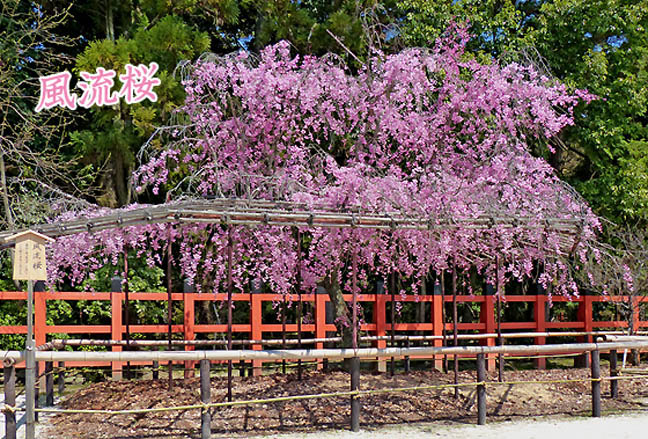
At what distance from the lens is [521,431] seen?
6.47 metres

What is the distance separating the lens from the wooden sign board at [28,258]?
5418mm

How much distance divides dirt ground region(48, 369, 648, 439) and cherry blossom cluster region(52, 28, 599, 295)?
4.19 feet

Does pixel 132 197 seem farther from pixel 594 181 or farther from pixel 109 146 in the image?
pixel 594 181

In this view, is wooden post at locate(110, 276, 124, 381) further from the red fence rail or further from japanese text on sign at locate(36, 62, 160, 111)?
japanese text on sign at locate(36, 62, 160, 111)

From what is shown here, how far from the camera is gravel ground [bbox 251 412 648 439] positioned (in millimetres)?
6180

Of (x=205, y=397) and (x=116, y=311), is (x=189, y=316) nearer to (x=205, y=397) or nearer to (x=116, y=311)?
(x=116, y=311)

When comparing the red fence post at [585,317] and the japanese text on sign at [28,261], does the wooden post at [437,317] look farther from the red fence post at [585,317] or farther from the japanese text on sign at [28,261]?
the japanese text on sign at [28,261]

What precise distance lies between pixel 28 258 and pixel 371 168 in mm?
3751

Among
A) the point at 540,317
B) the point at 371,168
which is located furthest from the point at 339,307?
the point at 540,317

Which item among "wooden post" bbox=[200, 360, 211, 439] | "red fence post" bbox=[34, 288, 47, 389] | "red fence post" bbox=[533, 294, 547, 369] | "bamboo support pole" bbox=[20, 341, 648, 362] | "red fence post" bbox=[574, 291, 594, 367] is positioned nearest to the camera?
"bamboo support pole" bbox=[20, 341, 648, 362]

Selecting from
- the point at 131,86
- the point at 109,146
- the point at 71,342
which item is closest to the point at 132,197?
the point at 109,146

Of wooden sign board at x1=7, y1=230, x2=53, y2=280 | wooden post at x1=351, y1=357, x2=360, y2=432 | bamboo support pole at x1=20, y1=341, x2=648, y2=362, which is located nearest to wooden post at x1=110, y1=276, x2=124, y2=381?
bamboo support pole at x1=20, y1=341, x2=648, y2=362

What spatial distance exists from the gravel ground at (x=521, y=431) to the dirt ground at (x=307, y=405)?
0.75 feet

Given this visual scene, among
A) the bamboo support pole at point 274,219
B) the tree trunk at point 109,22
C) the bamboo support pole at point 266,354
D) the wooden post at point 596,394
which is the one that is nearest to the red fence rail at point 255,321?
the bamboo support pole at point 274,219
